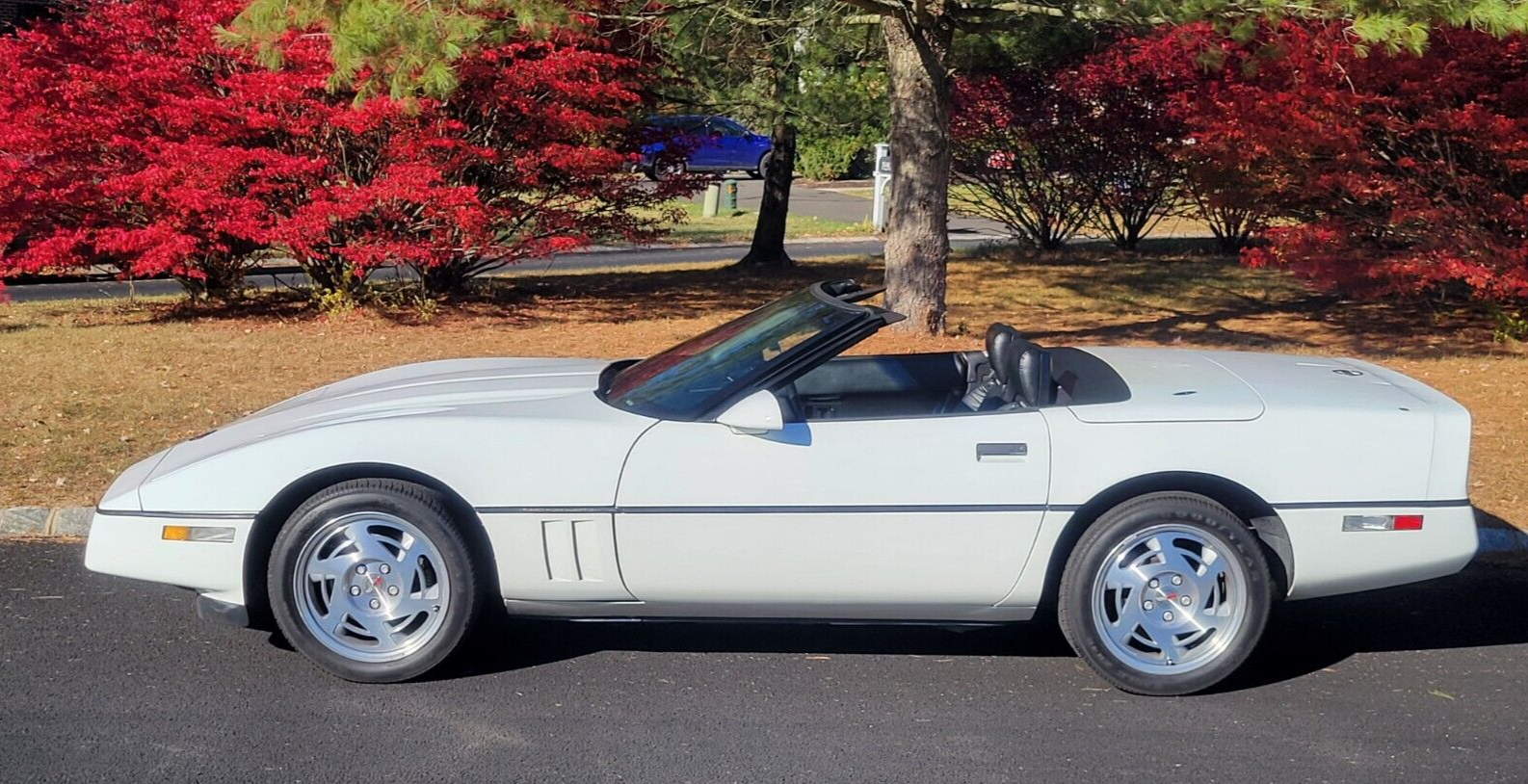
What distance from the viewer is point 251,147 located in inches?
473

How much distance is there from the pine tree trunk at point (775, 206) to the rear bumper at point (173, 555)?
1263 centimetres

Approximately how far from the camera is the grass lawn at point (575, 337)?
7773 millimetres

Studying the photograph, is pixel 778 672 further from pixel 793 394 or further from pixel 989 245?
pixel 989 245

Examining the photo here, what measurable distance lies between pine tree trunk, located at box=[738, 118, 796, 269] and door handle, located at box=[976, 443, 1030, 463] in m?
12.5

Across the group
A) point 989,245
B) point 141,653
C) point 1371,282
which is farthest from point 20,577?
point 989,245

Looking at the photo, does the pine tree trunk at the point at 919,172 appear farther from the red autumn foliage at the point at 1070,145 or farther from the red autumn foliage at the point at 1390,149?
the red autumn foliage at the point at 1070,145

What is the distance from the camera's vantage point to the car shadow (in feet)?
16.1

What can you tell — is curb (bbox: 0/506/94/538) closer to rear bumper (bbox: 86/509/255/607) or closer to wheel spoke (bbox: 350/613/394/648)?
rear bumper (bbox: 86/509/255/607)

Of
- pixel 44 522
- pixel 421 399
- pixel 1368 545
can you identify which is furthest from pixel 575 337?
pixel 1368 545

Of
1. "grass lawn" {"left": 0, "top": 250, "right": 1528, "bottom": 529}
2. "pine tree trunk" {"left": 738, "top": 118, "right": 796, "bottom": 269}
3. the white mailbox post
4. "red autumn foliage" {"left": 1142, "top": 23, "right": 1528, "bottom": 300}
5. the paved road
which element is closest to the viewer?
the paved road

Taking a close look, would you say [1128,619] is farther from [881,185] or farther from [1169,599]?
[881,185]

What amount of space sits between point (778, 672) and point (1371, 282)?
8.19m

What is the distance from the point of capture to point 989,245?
19453 mm

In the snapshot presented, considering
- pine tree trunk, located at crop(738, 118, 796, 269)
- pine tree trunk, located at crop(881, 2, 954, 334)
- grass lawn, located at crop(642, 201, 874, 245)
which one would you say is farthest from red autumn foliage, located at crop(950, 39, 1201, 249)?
pine tree trunk, located at crop(881, 2, 954, 334)
